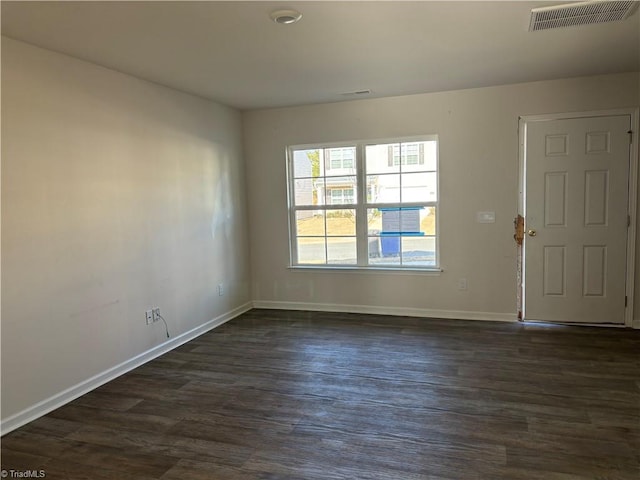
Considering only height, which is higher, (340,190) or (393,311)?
(340,190)

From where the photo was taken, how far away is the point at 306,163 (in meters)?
5.31

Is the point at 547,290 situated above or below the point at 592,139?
below

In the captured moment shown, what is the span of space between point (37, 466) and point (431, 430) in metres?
2.14

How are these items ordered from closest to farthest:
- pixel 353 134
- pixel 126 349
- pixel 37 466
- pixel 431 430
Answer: pixel 37 466
pixel 431 430
pixel 126 349
pixel 353 134

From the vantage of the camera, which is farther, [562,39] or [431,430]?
[562,39]

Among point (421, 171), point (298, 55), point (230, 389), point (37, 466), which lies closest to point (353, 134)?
point (421, 171)

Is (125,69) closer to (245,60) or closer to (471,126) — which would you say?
(245,60)

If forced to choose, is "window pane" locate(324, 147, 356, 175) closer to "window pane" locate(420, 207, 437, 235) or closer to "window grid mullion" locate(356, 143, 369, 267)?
"window grid mullion" locate(356, 143, 369, 267)

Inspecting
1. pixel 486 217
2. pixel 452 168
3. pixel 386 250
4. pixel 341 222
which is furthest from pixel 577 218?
pixel 341 222

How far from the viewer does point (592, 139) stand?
169 inches

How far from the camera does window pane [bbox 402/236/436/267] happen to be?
16.1 feet

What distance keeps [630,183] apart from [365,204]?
2591mm

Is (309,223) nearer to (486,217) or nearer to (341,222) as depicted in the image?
(341,222)

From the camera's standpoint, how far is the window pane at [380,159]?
4961 millimetres
